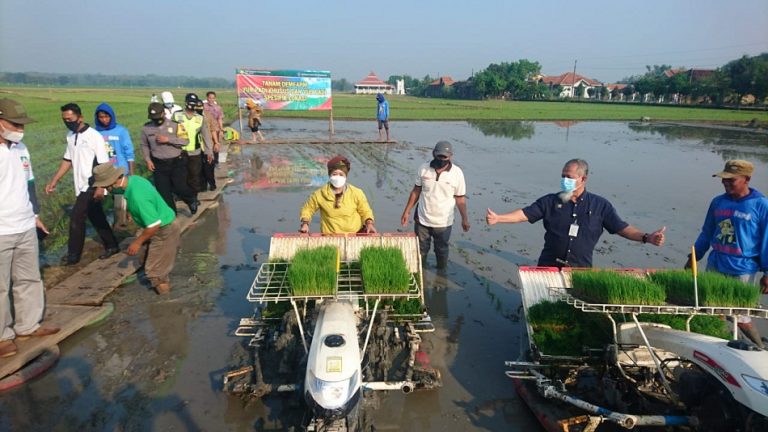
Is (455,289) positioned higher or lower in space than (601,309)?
lower

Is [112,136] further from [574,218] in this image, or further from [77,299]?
[574,218]

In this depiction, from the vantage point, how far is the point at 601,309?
3365mm

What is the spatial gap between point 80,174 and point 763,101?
67.5 meters

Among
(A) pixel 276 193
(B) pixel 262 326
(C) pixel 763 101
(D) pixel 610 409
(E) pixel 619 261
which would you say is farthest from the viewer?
(C) pixel 763 101

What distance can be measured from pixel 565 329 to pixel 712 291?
41.6 inches

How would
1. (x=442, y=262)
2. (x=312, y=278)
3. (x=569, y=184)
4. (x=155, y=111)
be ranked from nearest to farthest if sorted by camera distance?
(x=312, y=278)
(x=569, y=184)
(x=442, y=262)
(x=155, y=111)

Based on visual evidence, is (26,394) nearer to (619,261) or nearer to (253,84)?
(619,261)

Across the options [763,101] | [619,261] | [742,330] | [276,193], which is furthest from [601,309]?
[763,101]

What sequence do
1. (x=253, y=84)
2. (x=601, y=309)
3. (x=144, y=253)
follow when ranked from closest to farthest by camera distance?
1. (x=601, y=309)
2. (x=144, y=253)
3. (x=253, y=84)

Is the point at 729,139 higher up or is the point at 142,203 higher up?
the point at 729,139

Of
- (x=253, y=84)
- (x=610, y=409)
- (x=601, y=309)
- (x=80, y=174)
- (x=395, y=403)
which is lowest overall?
(x=395, y=403)

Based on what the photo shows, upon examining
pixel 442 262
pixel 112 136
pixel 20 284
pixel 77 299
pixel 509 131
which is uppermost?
pixel 112 136

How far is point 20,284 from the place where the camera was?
3.96 m

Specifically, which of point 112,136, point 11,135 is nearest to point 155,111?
point 112,136
